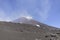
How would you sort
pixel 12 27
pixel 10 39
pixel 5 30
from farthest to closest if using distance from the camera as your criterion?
1. pixel 12 27
2. pixel 5 30
3. pixel 10 39

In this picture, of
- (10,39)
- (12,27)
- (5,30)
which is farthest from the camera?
(12,27)

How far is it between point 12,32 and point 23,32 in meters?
0.96

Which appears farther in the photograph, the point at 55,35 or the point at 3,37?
the point at 55,35

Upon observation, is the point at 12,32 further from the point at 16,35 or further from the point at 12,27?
the point at 12,27

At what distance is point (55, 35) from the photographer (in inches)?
579

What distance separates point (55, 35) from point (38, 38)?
182cm

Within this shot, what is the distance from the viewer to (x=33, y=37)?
13781 millimetres

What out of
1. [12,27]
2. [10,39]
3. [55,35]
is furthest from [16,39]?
[55,35]

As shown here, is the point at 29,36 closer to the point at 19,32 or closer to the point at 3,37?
the point at 19,32

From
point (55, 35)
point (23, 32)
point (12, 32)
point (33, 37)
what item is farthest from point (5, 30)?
point (55, 35)

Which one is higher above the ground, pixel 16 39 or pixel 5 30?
pixel 5 30

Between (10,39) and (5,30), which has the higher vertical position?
(5,30)

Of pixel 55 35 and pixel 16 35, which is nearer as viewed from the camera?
pixel 16 35

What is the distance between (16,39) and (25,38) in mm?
812
